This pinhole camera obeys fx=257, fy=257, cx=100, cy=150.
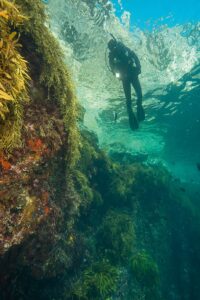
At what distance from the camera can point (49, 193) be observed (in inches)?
219

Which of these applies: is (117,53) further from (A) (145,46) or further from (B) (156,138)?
(B) (156,138)

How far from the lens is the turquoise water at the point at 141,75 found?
1267 centimetres

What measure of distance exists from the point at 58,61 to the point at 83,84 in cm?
1292

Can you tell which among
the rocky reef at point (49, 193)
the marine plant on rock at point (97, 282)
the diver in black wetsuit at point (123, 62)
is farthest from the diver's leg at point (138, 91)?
the marine plant on rock at point (97, 282)

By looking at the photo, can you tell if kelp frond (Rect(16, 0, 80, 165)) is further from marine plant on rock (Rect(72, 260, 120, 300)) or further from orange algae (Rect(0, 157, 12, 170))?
marine plant on rock (Rect(72, 260, 120, 300))

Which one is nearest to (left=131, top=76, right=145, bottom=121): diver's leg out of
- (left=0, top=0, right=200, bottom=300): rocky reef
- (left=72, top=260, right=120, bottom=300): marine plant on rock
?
(left=0, top=0, right=200, bottom=300): rocky reef

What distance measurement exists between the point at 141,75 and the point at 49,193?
42.5ft

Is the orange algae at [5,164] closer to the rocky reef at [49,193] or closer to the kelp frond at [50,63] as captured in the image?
the rocky reef at [49,193]

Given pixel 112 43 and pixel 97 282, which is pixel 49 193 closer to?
pixel 97 282

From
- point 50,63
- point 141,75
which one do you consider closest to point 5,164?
point 50,63

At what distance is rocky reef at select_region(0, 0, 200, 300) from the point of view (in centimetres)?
393

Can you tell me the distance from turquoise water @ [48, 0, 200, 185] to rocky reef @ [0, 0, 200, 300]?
5.63 meters

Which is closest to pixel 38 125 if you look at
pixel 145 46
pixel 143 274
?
pixel 143 274

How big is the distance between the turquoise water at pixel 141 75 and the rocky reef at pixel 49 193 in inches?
222
